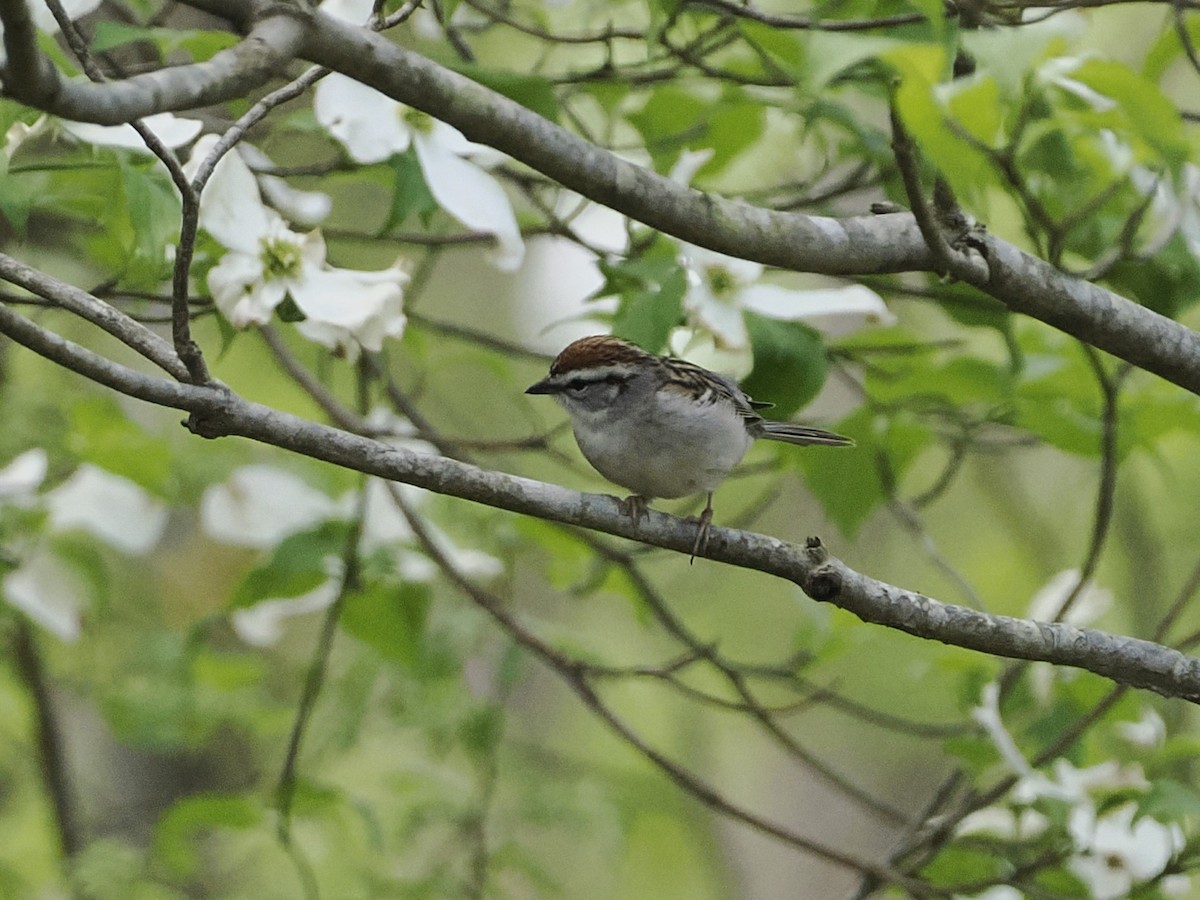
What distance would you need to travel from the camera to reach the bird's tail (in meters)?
2.80

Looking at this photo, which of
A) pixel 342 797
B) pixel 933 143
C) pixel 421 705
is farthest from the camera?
pixel 421 705

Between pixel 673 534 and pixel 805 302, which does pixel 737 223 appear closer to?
pixel 673 534

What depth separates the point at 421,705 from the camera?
3.69 meters

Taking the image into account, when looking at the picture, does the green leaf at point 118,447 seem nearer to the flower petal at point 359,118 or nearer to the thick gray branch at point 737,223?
the flower petal at point 359,118

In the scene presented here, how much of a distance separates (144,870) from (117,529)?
37.3 inches

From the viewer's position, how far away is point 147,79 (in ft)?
3.97

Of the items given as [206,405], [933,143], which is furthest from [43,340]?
[933,143]

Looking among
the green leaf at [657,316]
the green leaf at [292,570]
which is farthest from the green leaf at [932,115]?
the green leaf at [292,570]

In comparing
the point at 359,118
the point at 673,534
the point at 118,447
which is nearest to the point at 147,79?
the point at 359,118

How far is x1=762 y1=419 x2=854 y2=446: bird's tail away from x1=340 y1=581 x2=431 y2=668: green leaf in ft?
3.03

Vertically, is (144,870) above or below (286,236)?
below

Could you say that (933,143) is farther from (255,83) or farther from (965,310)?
(965,310)

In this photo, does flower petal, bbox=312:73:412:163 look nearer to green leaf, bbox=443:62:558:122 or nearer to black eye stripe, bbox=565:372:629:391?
green leaf, bbox=443:62:558:122

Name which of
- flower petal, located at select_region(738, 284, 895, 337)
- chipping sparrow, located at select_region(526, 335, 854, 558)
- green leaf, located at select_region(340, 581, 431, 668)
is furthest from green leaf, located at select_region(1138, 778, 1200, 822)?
green leaf, located at select_region(340, 581, 431, 668)
